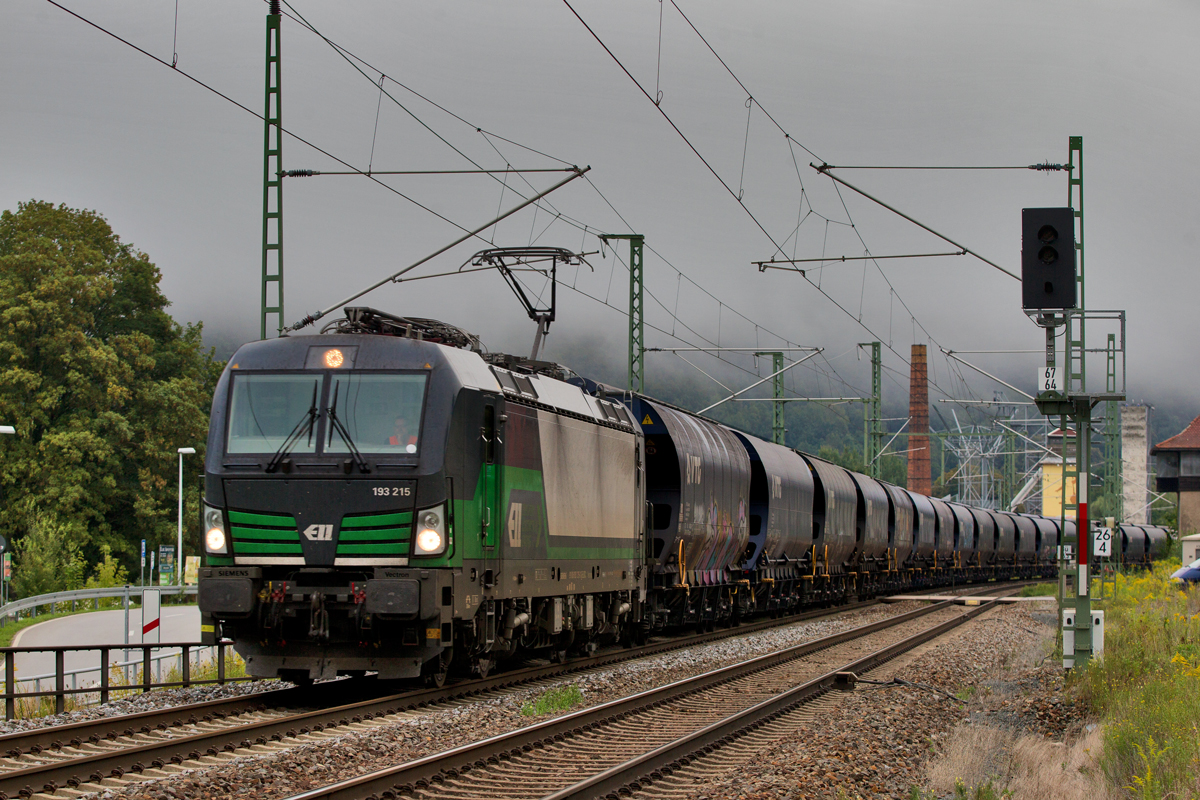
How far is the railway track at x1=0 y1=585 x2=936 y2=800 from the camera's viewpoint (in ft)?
28.1

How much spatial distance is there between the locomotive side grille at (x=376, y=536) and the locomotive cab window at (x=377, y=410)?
2.15ft

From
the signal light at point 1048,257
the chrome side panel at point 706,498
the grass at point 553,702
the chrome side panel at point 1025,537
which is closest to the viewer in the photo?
the grass at point 553,702

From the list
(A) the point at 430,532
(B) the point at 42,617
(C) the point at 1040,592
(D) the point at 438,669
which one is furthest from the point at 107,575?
(A) the point at 430,532

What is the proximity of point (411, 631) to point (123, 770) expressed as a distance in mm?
3613

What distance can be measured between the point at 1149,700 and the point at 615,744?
4.86 meters

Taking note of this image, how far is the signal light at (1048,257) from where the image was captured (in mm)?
13781

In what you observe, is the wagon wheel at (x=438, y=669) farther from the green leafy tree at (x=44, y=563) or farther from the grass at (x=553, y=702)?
the green leafy tree at (x=44, y=563)

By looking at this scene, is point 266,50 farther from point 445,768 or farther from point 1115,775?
point 1115,775

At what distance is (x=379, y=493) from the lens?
12094 millimetres

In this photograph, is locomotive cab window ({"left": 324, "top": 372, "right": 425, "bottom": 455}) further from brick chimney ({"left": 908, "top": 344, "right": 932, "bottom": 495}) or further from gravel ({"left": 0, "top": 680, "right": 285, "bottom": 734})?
brick chimney ({"left": 908, "top": 344, "right": 932, "bottom": 495})

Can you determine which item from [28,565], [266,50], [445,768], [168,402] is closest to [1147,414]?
[168,402]

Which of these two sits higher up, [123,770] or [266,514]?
[266,514]

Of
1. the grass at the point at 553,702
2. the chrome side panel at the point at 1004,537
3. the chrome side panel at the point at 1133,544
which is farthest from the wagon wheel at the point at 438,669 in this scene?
the chrome side panel at the point at 1133,544

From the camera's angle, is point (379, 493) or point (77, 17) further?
point (77, 17)
